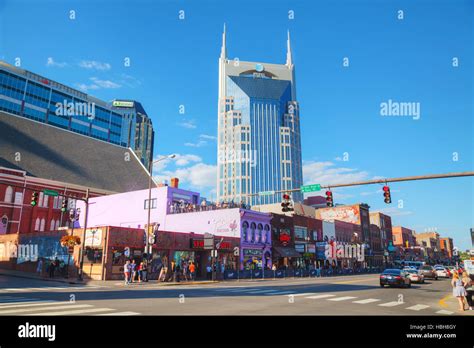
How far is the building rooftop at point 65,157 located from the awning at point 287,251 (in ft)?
108

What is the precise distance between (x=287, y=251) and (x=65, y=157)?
42650 mm

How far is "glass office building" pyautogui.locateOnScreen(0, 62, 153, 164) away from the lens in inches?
4316

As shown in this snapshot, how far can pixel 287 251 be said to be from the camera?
174 feet

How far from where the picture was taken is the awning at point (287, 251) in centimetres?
5132

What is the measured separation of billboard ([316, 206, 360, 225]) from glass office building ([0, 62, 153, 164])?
87657 millimetres

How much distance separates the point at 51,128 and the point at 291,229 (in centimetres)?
4845

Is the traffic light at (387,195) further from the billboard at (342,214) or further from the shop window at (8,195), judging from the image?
the billboard at (342,214)

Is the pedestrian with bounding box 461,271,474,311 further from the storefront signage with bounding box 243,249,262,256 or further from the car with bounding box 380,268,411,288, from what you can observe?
the storefront signage with bounding box 243,249,262,256

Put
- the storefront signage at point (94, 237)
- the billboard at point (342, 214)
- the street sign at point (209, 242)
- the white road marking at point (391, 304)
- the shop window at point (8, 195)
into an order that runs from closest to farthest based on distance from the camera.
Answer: the white road marking at point (391, 304) < the storefront signage at point (94, 237) < the street sign at point (209, 242) < the shop window at point (8, 195) < the billboard at point (342, 214)

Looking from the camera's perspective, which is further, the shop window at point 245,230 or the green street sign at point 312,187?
the shop window at point 245,230

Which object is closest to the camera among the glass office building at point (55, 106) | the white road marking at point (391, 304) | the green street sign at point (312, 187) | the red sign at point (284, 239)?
the white road marking at point (391, 304)

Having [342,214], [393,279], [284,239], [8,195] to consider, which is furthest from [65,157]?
[342,214]

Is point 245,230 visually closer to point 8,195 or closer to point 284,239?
point 284,239

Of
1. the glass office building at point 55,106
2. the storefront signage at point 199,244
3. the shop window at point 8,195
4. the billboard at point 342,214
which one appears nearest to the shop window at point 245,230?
the storefront signage at point 199,244
